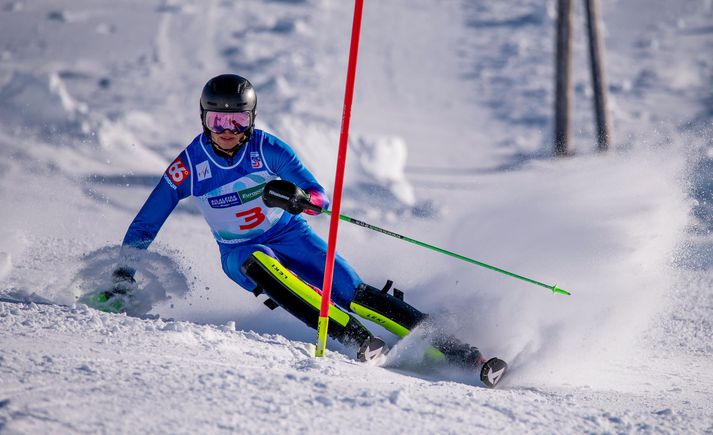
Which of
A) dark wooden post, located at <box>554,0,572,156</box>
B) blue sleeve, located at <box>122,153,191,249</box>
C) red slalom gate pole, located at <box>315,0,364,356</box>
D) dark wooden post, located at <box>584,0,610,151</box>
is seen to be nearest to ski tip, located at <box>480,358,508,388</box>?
red slalom gate pole, located at <box>315,0,364,356</box>

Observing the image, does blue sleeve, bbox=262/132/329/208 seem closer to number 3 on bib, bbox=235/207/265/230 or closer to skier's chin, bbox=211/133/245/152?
skier's chin, bbox=211/133/245/152

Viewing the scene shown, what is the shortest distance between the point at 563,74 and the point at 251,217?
796 cm

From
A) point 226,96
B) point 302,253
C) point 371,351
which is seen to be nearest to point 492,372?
point 371,351

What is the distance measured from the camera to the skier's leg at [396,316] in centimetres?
447

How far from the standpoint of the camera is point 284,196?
4.31 m

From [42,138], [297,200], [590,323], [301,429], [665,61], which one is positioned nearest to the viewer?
[301,429]

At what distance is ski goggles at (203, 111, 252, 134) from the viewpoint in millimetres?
4715

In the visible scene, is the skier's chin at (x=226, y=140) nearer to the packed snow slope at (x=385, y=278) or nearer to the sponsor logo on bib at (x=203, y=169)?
the sponsor logo on bib at (x=203, y=169)

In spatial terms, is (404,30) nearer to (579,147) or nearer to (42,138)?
(579,147)

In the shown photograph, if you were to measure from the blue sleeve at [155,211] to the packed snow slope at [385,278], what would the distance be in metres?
0.12

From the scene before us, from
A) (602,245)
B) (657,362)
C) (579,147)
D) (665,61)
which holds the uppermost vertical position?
(665,61)

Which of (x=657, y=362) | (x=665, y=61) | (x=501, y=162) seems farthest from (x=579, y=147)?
(x=657, y=362)

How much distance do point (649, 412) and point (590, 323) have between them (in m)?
1.38

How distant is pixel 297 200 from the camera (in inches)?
170
